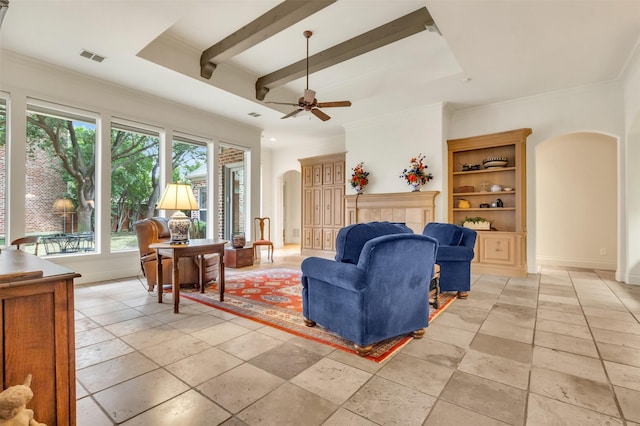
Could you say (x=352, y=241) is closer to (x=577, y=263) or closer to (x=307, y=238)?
(x=307, y=238)

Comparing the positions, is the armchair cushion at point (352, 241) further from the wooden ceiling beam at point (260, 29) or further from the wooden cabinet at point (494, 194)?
the wooden cabinet at point (494, 194)

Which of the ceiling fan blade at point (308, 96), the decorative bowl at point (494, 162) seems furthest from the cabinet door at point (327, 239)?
the ceiling fan blade at point (308, 96)

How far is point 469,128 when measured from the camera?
579 centimetres

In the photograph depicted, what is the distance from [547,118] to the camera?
202 inches

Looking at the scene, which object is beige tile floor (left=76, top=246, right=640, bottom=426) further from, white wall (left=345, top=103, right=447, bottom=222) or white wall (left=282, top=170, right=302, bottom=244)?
white wall (left=282, top=170, right=302, bottom=244)

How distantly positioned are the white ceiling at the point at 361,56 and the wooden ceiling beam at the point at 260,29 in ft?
0.27

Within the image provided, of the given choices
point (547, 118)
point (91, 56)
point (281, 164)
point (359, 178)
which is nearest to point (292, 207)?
point (281, 164)

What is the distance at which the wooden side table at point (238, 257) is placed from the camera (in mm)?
5656

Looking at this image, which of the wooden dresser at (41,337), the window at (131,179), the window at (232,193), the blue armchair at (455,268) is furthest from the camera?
the window at (232,193)

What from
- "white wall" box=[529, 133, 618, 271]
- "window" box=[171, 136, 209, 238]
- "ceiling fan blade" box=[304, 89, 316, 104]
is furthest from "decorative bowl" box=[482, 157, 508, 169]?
"window" box=[171, 136, 209, 238]

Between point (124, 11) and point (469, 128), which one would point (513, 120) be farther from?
point (124, 11)

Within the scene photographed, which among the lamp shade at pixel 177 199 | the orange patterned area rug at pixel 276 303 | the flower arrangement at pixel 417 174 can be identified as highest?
the flower arrangement at pixel 417 174

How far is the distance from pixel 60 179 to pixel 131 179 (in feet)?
3.02

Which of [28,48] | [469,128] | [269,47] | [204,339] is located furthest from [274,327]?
[469,128]
